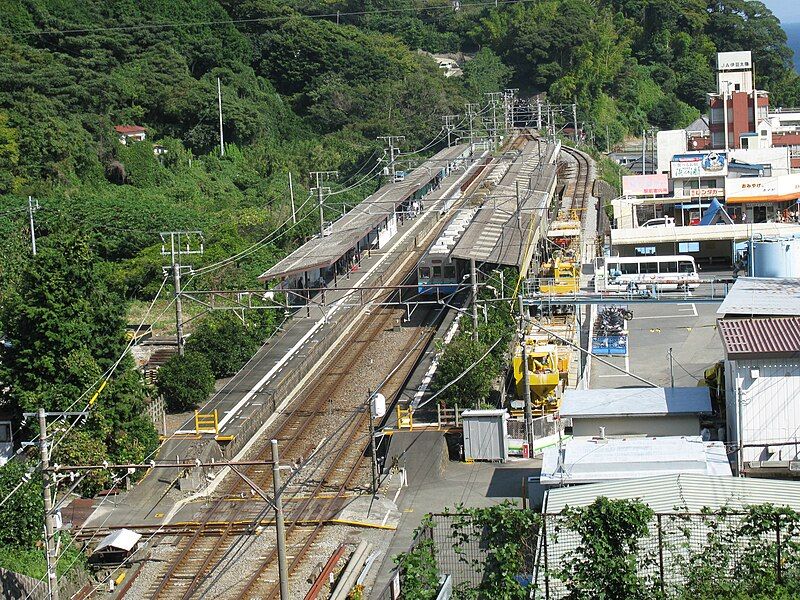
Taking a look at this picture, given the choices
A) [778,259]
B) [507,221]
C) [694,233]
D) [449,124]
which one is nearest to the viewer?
[778,259]

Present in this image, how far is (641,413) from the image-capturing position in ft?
56.4

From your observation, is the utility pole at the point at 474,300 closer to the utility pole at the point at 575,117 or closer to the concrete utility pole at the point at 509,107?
the concrete utility pole at the point at 509,107

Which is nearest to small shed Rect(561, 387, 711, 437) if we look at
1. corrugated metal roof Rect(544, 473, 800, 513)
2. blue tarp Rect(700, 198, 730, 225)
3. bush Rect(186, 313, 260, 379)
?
corrugated metal roof Rect(544, 473, 800, 513)

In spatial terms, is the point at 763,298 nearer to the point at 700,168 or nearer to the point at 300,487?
the point at 300,487

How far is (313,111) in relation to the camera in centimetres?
5497

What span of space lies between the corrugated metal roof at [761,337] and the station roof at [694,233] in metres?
16.0

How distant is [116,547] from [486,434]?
5.53 meters

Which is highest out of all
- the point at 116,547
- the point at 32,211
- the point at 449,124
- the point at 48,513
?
the point at 449,124

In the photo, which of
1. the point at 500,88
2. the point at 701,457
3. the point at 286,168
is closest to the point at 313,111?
the point at 286,168

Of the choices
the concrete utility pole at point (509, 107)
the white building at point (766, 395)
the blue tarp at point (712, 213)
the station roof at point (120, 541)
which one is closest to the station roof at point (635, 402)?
the white building at point (766, 395)

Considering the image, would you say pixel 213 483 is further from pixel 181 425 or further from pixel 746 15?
pixel 746 15

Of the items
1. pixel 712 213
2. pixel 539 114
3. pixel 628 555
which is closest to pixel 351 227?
pixel 712 213

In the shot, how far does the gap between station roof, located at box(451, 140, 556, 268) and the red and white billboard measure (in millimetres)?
2527

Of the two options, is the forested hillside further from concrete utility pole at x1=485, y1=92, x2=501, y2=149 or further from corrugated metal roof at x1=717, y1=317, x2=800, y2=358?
corrugated metal roof at x1=717, y1=317, x2=800, y2=358
